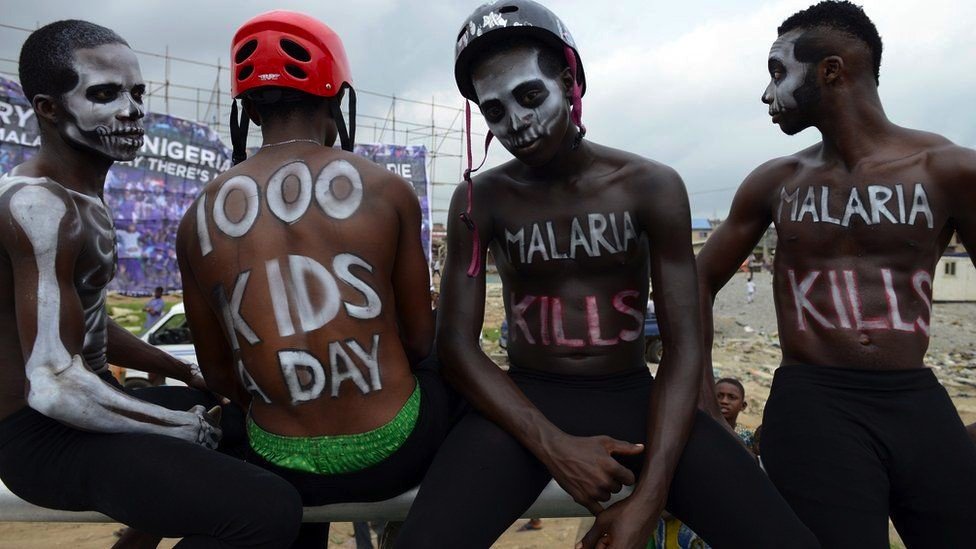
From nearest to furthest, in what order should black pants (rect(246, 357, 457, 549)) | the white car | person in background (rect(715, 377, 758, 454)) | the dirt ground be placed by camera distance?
black pants (rect(246, 357, 457, 549)) → person in background (rect(715, 377, 758, 454)) → the dirt ground → the white car

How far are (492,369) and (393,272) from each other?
1.52ft

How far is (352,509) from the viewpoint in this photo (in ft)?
6.86

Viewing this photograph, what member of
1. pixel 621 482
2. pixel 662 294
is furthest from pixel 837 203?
pixel 621 482

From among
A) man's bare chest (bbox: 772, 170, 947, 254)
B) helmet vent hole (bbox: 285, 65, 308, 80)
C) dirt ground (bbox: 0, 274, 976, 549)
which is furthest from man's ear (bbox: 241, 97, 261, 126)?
dirt ground (bbox: 0, 274, 976, 549)

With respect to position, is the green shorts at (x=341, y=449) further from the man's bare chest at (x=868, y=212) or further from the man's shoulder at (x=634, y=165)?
the man's bare chest at (x=868, y=212)

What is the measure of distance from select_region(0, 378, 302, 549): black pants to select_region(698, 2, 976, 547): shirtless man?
1664mm

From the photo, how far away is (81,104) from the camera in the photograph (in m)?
2.21

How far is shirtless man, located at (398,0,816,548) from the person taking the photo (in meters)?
1.91

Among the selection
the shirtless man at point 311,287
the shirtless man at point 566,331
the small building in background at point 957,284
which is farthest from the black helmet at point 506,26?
the small building in background at point 957,284

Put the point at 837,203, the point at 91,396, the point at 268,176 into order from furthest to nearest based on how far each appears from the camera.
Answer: the point at 837,203, the point at 268,176, the point at 91,396

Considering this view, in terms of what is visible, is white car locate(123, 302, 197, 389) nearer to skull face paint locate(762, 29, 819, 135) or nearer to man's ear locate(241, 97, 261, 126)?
man's ear locate(241, 97, 261, 126)

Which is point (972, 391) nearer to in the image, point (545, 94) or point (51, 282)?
point (545, 94)

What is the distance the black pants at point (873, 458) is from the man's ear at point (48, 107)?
2.72 meters

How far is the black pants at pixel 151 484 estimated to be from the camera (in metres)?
1.73
